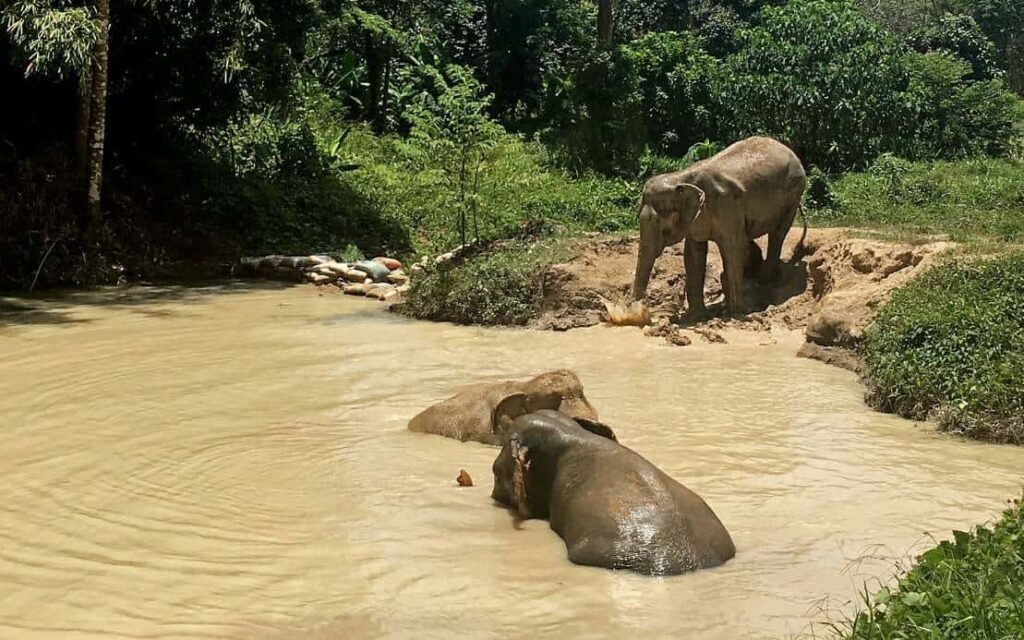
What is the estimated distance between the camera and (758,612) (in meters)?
4.70

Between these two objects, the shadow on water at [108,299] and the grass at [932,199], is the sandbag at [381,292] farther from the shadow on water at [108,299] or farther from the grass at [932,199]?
the grass at [932,199]

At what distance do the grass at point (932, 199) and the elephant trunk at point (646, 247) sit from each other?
3.05 metres

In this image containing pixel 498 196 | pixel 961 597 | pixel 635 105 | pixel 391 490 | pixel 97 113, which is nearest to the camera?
pixel 961 597

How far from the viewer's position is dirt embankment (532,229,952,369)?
35.8 feet

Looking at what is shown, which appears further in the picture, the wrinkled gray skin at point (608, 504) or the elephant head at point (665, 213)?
the elephant head at point (665, 213)

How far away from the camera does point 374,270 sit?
670 inches

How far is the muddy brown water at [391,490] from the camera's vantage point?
187 inches

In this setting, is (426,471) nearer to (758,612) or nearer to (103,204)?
(758,612)

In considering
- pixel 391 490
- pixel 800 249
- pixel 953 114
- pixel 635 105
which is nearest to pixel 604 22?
pixel 635 105

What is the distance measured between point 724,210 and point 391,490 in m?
7.04

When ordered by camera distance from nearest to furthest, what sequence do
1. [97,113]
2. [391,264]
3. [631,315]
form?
[631,315] < [97,113] < [391,264]

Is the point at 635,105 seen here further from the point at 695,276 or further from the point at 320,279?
→ the point at 695,276

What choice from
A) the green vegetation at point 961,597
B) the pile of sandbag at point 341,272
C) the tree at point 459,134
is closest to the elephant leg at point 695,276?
the tree at point 459,134

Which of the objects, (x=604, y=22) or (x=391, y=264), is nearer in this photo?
(x=391, y=264)
